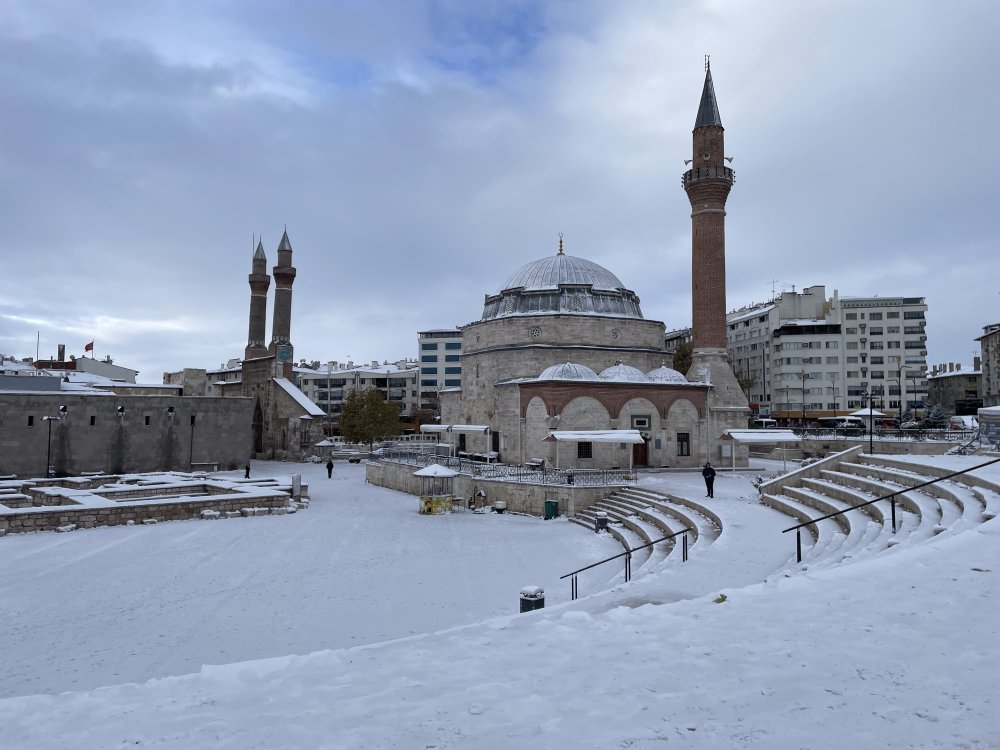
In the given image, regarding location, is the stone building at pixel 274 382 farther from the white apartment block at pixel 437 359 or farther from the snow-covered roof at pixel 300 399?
the white apartment block at pixel 437 359

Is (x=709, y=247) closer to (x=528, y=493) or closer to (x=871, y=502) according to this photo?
(x=528, y=493)

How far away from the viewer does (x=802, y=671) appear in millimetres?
4895

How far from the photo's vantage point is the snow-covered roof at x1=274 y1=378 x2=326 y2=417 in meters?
41.2

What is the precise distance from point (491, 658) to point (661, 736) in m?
1.66

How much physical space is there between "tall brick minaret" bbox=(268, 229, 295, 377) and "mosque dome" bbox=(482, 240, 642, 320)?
15275 mm

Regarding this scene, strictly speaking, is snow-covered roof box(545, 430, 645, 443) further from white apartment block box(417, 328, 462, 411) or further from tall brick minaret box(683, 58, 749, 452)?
white apartment block box(417, 328, 462, 411)

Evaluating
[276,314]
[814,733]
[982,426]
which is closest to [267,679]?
[814,733]

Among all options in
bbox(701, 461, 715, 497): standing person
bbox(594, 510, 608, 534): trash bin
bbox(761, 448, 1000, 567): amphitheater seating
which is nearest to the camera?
bbox(761, 448, 1000, 567): amphitheater seating

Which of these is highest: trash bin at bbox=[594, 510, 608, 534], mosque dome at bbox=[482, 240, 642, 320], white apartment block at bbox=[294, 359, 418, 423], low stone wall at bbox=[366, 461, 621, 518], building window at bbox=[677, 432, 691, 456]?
mosque dome at bbox=[482, 240, 642, 320]

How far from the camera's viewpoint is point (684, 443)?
98.3 ft

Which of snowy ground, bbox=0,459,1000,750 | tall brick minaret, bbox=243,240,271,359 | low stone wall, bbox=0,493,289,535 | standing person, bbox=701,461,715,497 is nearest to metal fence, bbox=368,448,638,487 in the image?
standing person, bbox=701,461,715,497

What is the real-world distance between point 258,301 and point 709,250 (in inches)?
1316

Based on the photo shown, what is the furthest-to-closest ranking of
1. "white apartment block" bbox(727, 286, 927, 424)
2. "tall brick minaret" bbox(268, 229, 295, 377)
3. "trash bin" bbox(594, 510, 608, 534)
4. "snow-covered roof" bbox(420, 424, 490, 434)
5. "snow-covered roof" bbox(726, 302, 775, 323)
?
"snow-covered roof" bbox(726, 302, 775, 323), "white apartment block" bbox(727, 286, 927, 424), "tall brick minaret" bbox(268, 229, 295, 377), "snow-covered roof" bbox(420, 424, 490, 434), "trash bin" bbox(594, 510, 608, 534)

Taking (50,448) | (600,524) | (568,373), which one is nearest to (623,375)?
(568,373)
